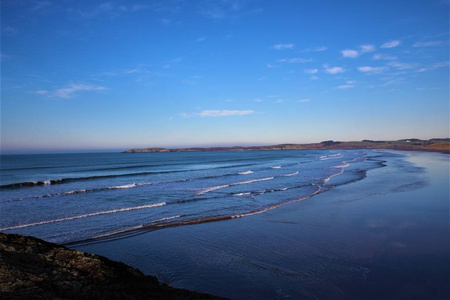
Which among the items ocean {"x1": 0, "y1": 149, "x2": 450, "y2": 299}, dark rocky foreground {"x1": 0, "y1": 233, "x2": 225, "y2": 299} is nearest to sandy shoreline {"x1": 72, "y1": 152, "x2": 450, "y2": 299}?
ocean {"x1": 0, "y1": 149, "x2": 450, "y2": 299}

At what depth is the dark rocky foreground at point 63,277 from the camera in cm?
455

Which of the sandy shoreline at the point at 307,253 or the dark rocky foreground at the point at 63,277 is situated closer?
the dark rocky foreground at the point at 63,277

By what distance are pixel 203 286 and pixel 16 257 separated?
3765mm

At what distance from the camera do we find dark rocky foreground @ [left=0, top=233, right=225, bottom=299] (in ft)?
14.9

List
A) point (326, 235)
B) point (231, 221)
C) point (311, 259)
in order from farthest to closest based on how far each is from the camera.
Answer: point (231, 221) → point (326, 235) → point (311, 259)

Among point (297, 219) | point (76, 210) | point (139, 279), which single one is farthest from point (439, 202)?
point (76, 210)

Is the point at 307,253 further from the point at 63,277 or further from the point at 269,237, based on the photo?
the point at 63,277

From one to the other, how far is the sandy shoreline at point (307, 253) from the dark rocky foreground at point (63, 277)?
1525 mm

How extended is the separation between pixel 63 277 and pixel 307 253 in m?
6.52

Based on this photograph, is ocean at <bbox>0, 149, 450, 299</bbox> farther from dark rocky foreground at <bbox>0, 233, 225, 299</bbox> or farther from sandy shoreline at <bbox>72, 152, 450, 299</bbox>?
dark rocky foreground at <bbox>0, 233, 225, 299</bbox>

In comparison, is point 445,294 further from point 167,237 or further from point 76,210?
point 76,210

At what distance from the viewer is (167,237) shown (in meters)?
10.7

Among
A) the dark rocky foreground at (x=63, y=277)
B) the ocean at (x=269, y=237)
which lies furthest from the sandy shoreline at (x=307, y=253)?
the dark rocky foreground at (x=63, y=277)

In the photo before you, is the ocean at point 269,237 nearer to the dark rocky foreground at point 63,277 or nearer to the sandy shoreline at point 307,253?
the sandy shoreline at point 307,253
